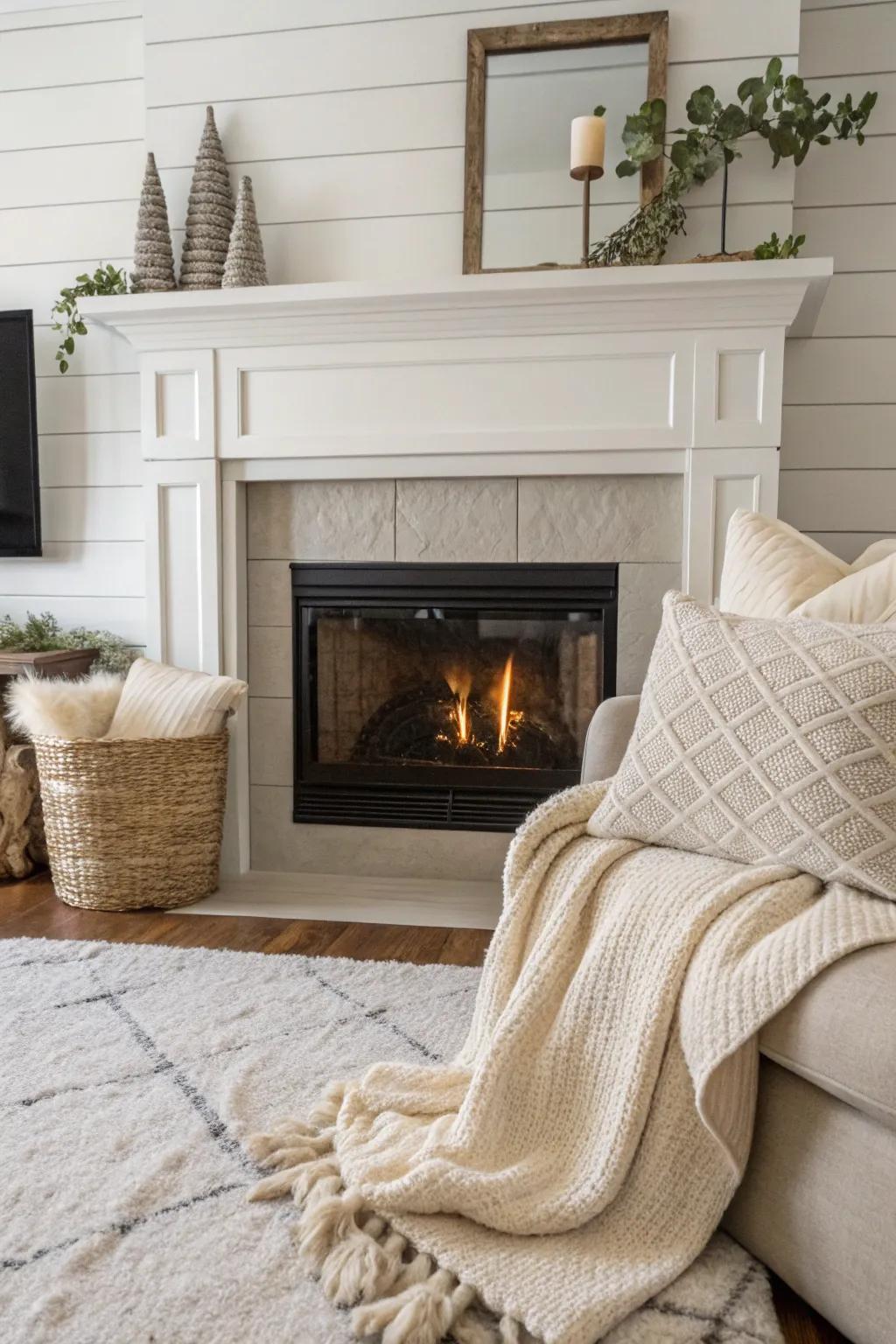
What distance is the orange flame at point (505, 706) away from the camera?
8.89 ft

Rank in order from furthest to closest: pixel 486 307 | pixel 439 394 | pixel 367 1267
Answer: pixel 439 394
pixel 486 307
pixel 367 1267

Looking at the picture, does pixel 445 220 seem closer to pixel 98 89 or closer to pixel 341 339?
pixel 341 339

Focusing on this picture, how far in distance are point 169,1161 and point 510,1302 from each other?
522 millimetres

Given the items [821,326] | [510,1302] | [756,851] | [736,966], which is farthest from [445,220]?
[510,1302]

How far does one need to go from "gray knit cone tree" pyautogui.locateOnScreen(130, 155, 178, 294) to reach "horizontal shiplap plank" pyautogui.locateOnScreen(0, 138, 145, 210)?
396 millimetres

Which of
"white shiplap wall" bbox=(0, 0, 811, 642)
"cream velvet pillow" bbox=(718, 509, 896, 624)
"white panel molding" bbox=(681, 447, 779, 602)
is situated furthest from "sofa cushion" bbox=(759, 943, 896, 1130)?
"white shiplap wall" bbox=(0, 0, 811, 642)

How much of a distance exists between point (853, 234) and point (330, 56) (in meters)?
1.47

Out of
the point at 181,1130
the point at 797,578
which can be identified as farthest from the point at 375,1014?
the point at 797,578

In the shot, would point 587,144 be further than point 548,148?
No

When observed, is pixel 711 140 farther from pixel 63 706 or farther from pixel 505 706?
pixel 63 706

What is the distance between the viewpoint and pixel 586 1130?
117cm

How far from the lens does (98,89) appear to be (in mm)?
2994

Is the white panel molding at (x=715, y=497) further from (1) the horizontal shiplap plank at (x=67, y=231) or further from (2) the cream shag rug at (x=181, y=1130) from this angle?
(1) the horizontal shiplap plank at (x=67, y=231)

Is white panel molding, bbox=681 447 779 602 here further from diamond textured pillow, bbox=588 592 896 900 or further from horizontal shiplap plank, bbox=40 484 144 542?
horizontal shiplap plank, bbox=40 484 144 542
